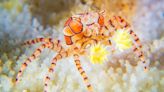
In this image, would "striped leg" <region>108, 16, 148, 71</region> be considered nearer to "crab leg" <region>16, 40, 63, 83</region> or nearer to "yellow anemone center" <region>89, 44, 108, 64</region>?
"yellow anemone center" <region>89, 44, 108, 64</region>

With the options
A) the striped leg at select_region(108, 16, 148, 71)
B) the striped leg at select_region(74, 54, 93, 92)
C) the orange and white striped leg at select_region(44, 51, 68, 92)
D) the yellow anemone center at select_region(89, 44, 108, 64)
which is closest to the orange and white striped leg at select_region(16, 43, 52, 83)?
the orange and white striped leg at select_region(44, 51, 68, 92)

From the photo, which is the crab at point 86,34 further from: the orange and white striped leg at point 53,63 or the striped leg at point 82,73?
the striped leg at point 82,73

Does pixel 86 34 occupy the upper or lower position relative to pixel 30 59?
upper

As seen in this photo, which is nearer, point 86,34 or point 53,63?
point 53,63

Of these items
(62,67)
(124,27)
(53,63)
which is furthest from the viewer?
(124,27)

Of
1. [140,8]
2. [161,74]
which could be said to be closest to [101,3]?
[140,8]

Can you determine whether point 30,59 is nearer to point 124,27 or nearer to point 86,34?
point 86,34

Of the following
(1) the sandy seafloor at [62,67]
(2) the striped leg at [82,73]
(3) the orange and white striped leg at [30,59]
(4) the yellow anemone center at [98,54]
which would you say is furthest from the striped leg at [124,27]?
(3) the orange and white striped leg at [30,59]

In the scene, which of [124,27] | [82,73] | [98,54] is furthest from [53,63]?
[124,27]

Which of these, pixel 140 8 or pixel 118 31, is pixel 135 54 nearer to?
pixel 118 31
